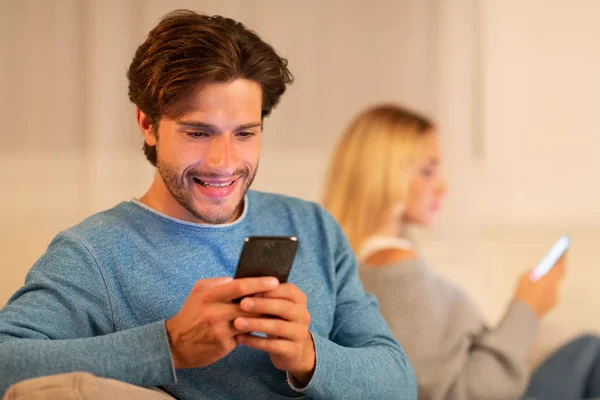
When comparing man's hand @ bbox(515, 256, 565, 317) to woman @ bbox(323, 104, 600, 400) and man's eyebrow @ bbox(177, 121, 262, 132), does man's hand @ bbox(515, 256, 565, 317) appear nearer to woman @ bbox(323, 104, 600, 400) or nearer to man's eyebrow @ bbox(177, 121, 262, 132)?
woman @ bbox(323, 104, 600, 400)

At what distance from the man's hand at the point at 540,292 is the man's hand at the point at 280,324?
44.1 inches

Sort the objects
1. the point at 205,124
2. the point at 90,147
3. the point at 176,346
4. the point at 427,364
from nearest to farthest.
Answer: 1. the point at 176,346
2. the point at 205,124
3. the point at 427,364
4. the point at 90,147

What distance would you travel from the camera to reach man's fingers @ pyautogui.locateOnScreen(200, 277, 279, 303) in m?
1.06

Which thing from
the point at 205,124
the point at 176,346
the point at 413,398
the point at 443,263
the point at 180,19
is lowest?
the point at 443,263

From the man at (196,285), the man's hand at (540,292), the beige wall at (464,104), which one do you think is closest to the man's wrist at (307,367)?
the man at (196,285)

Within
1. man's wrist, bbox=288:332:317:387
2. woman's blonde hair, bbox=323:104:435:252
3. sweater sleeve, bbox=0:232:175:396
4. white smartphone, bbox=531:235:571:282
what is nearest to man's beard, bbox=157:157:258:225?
sweater sleeve, bbox=0:232:175:396

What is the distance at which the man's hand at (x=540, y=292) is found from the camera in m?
2.12

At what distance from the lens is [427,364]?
2018mm

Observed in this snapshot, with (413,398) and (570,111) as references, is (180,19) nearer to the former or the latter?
(413,398)

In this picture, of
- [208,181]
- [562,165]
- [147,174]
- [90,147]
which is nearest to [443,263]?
[562,165]

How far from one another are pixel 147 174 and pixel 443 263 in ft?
4.24

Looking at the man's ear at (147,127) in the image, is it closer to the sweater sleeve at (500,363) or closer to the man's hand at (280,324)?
the man's hand at (280,324)

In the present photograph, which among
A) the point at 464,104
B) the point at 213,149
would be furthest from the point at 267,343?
the point at 464,104

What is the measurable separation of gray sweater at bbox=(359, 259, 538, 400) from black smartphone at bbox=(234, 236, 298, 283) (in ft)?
3.31
